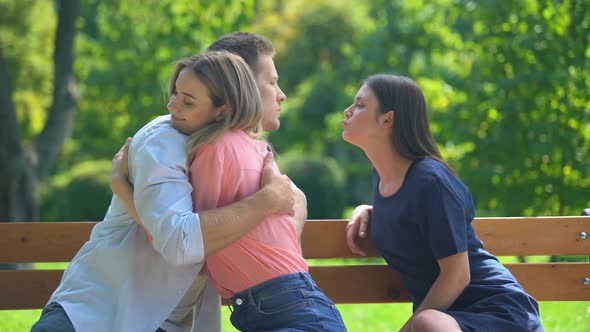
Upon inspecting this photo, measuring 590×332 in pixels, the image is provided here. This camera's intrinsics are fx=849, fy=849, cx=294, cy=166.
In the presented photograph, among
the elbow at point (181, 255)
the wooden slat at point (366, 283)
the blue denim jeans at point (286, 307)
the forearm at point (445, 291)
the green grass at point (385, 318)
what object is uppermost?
the elbow at point (181, 255)

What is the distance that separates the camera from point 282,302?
278 cm

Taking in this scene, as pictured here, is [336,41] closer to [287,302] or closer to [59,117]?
[59,117]

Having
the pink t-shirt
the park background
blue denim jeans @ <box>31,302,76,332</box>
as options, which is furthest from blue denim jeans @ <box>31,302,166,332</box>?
the park background

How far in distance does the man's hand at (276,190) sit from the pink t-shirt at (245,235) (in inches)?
1.4

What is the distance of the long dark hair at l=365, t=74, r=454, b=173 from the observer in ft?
11.1

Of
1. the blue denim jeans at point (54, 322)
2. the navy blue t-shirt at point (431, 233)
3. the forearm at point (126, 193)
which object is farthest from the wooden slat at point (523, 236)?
the blue denim jeans at point (54, 322)

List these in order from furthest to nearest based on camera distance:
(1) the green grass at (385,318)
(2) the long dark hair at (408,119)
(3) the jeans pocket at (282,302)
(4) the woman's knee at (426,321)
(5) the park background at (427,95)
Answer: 1. (5) the park background at (427,95)
2. (1) the green grass at (385,318)
3. (2) the long dark hair at (408,119)
4. (4) the woman's knee at (426,321)
5. (3) the jeans pocket at (282,302)

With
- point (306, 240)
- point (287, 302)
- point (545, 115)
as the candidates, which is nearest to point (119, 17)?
point (545, 115)

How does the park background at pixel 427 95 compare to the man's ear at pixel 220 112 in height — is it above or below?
below

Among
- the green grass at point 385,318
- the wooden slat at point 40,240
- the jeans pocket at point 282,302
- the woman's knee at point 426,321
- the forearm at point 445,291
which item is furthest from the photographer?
the green grass at point 385,318

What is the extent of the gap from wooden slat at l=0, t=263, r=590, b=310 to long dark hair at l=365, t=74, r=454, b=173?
0.72m

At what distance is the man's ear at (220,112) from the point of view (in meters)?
2.90

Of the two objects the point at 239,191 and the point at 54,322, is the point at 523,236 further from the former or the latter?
the point at 54,322

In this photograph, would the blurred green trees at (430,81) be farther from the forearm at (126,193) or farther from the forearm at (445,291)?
the forearm at (445,291)
